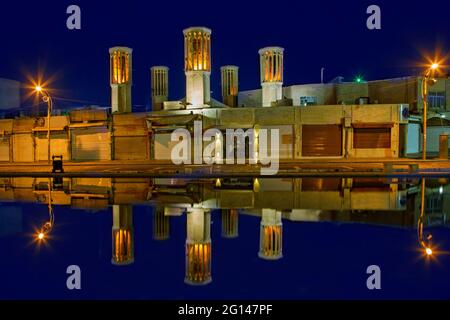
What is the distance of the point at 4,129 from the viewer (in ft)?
120

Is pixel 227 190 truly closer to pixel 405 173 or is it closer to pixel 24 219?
pixel 24 219

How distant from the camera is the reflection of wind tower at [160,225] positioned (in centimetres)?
743

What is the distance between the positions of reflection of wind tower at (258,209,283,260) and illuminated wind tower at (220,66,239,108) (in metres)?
30.8

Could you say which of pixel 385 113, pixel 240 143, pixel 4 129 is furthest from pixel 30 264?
pixel 4 129

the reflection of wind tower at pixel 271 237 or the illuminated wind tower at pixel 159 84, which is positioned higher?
the illuminated wind tower at pixel 159 84

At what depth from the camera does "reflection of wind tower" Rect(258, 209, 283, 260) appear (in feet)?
19.9

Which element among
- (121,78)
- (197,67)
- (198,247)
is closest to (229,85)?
(197,67)

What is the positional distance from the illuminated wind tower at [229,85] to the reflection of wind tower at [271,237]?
30798 millimetres

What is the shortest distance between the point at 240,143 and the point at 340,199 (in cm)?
1902

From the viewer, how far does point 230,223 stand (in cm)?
834

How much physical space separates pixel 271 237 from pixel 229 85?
110ft

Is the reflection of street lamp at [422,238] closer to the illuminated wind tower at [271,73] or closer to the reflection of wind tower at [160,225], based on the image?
the reflection of wind tower at [160,225]

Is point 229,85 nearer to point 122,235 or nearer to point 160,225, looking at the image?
point 160,225

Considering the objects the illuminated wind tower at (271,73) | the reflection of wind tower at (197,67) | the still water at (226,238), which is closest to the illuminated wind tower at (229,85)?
the illuminated wind tower at (271,73)
